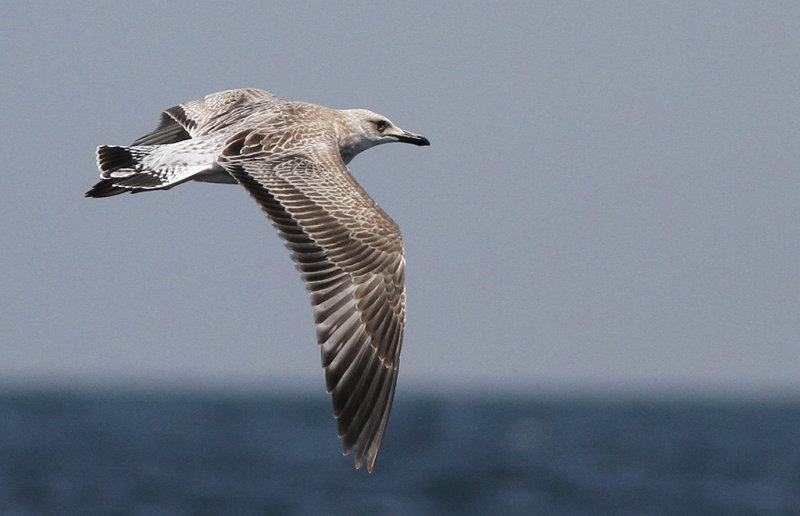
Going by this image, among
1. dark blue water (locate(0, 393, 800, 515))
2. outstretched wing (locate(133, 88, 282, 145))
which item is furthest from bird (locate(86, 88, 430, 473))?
dark blue water (locate(0, 393, 800, 515))

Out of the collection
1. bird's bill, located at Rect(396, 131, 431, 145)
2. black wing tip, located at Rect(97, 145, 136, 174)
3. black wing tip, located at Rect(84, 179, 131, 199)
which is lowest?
bird's bill, located at Rect(396, 131, 431, 145)

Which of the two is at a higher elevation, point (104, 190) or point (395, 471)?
point (104, 190)

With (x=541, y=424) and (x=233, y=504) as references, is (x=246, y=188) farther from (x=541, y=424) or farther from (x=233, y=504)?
(x=541, y=424)

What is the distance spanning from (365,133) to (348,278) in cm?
271

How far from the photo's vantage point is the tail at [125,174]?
9.08 meters

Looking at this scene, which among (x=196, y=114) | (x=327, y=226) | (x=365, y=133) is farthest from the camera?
(x=196, y=114)

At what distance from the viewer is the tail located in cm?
908

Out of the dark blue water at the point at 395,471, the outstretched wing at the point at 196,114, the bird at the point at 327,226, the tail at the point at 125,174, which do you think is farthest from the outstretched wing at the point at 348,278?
the dark blue water at the point at 395,471

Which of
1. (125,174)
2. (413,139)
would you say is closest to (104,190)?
(125,174)

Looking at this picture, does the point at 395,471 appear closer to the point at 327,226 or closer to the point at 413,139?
the point at 413,139

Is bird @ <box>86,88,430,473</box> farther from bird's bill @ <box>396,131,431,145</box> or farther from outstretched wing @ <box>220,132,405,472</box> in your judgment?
bird's bill @ <box>396,131,431,145</box>

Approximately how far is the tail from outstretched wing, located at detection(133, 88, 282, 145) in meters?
1.10

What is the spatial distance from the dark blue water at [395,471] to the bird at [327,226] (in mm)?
25255

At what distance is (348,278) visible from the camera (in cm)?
843
